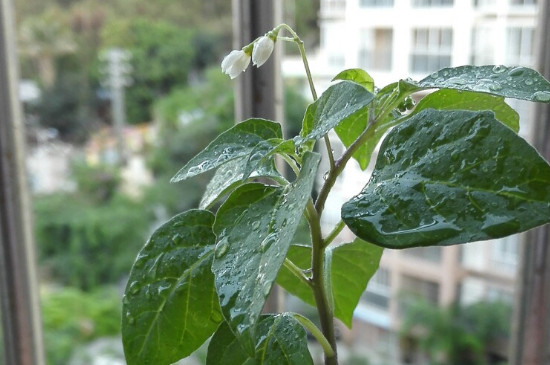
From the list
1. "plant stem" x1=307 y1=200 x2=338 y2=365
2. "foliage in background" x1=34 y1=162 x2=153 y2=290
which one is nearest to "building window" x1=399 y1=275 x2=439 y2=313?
"foliage in background" x1=34 y1=162 x2=153 y2=290

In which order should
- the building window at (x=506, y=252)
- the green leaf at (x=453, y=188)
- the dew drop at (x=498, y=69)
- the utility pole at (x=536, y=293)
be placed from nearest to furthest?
the green leaf at (x=453, y=188)
the dew drop at (x=498, y=69)
the utility pole at (x=536, y=293)
the building window at (x=506, y=252)

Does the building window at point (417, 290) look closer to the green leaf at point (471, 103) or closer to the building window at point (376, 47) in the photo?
the building window at point (376, 47)

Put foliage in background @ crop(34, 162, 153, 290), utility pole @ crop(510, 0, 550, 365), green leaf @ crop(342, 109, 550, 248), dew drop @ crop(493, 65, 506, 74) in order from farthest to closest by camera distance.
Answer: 1. foliage in background @ crop(34, 162, 153, 290)
2. utility pole @ crop(510, 0, 550, 365)
3. dew drop @ crop(493, 65, 506, 74)
4. green leaf @ crop(342, 109, 550, 248)

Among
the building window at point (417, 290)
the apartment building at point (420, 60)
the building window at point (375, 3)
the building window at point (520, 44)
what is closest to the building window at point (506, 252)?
the apartment building at point (420, 60)

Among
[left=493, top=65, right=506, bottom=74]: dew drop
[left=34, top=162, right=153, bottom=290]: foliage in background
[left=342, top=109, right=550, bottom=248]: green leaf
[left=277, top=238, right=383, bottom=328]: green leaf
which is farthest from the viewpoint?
[left=34, top=162, right=153, bottom=290]: foliage in background

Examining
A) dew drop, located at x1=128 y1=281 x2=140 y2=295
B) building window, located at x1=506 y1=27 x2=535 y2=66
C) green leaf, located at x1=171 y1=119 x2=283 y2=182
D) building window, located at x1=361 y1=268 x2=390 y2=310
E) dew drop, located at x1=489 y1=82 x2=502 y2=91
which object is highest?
dew drop, located at x1=489 y1=82 x2=502 y2=91

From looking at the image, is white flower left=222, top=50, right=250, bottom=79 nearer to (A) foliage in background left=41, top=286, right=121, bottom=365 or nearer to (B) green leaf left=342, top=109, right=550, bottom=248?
(B) green leaf left=342, top=109, right=550, bottom=248

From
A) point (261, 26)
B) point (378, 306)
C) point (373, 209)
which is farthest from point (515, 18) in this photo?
point (373, 209)
